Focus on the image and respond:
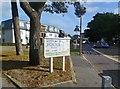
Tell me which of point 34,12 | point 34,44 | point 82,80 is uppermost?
point 34,12

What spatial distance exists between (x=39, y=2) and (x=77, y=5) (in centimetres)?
815

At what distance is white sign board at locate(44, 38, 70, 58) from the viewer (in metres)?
11.8

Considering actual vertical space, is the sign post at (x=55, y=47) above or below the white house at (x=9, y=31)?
below

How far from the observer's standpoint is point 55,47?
12.3 metres

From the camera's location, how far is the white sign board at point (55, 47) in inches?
466

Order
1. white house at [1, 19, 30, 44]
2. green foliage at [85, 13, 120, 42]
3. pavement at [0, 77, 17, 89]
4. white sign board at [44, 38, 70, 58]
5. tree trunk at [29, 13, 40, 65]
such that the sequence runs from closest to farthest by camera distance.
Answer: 1. pavement at [0, 77, 17, 89]
2. white sign board at [44, 38, 70, 58]
3. tree trunk at [29, 13, 40, 65]
4. green foliage at [85, 13, 120, 42]
5. white house at [1, 19, 30, 44]

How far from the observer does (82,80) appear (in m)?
10.9

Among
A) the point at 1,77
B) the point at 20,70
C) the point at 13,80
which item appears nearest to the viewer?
the point at 13,80

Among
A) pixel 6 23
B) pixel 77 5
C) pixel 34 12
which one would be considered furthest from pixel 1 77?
pixel 6 23

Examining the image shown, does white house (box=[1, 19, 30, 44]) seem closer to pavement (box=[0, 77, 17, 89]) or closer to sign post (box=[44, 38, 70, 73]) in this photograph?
sign post (box=[44, 38, 70, 73])

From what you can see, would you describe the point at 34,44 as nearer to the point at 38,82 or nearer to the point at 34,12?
the point at 34,12

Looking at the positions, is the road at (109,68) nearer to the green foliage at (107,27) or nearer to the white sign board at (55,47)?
the white sign board at (55,47)

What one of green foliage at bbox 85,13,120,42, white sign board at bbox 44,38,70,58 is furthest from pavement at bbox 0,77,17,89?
green foliage at bbox 85,13,120,42

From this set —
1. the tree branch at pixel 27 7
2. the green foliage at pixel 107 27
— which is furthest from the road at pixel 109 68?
Answer: the green foliage at pixel 107 27
